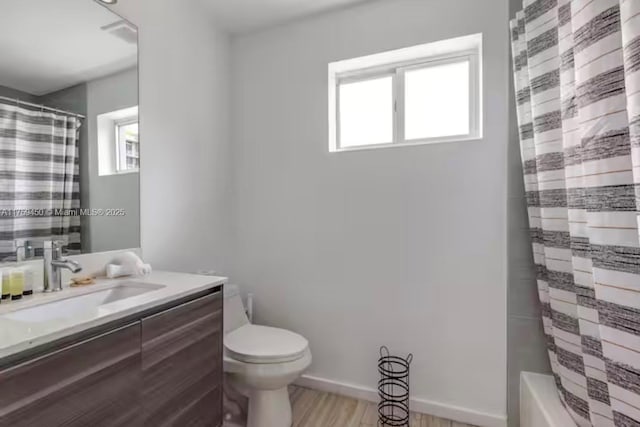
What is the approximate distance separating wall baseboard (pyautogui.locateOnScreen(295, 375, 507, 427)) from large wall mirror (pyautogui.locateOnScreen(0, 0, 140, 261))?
1408 mm

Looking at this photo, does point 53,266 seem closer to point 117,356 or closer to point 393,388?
point 117,356

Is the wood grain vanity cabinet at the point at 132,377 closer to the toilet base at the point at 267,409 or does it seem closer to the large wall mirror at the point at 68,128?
the toilet base at the point at 267,409

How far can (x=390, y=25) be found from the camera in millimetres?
1846

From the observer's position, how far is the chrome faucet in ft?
3.83

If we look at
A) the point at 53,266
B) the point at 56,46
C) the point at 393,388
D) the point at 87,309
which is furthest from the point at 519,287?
the point at 56,46

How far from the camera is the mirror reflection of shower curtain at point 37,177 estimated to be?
1146mm

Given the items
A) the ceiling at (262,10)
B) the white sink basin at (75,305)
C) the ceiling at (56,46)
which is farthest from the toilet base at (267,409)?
the ceiling at (262,10)

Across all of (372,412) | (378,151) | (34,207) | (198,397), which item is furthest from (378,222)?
(34,207)

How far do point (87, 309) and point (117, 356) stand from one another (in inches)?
11.2

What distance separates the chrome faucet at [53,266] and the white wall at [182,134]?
17.3 inches

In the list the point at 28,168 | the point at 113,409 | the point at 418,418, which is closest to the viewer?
the point at 113,409

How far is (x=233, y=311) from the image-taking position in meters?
1.88

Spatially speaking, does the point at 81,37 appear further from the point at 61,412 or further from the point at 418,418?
the point at 418,418

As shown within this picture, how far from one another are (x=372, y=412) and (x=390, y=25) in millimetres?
2297
